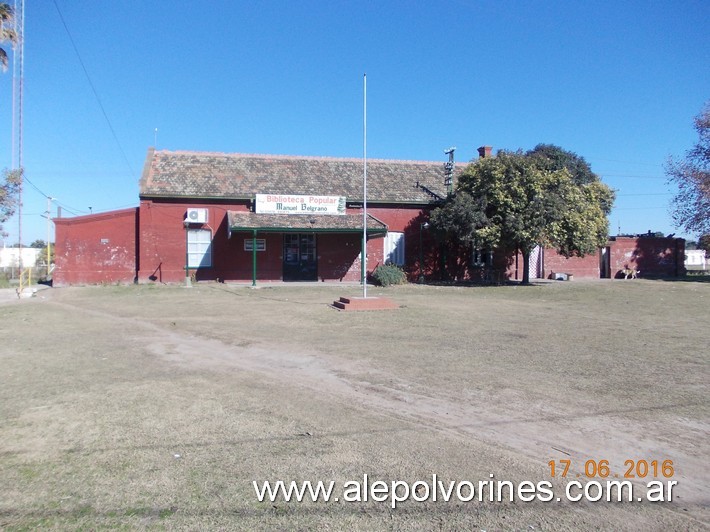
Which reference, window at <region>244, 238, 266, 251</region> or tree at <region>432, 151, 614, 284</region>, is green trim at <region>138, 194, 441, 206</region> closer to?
window at <region>244, 238, 266, 251</region>

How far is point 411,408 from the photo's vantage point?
234 inches

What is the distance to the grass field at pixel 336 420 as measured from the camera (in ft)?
11.9

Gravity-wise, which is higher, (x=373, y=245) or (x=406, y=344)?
(x=373, y=245)

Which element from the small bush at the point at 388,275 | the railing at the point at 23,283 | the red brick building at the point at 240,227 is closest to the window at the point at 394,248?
the red brick building at the point at 240,227

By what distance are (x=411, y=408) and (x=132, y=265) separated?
78.4 ft

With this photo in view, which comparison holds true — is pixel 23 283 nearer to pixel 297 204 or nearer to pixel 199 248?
pixel 199 248

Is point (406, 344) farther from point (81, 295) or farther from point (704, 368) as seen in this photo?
point (81, 295)

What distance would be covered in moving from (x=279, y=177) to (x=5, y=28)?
14.8 meters

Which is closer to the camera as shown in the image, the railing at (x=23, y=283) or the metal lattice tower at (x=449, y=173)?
the railing at (x=23, y=283)

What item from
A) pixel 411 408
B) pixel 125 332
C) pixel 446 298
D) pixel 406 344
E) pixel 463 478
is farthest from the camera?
pixel 446 298

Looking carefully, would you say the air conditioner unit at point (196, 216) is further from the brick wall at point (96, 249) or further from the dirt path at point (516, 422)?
the dirt path at point (516, 422)

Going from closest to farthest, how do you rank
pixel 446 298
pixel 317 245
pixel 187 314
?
pixel 187 314
pixel 446 298
pixel 317 245

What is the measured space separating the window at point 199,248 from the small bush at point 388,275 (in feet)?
27.8

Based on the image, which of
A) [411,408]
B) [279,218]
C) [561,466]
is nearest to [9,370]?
[411,408]
